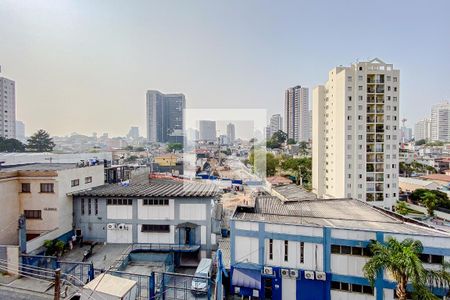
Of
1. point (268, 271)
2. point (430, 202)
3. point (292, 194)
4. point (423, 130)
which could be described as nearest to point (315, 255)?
point (268, 271)

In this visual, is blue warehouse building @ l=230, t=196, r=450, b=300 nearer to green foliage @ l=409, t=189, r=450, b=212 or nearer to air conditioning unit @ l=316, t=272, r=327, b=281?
air conditioning unit @ l=316, t=272, r=327, b=281

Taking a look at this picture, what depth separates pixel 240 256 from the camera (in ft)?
33.2

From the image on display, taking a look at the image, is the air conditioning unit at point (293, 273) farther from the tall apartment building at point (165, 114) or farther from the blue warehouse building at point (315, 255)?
the tall apartment building at point (165, 114)

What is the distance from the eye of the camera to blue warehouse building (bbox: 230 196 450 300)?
8633mm

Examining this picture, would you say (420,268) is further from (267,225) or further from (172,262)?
(172,262)

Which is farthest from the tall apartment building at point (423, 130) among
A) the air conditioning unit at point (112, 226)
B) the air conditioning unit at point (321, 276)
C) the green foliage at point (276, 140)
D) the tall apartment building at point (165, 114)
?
the air conditioning unit at point (112, 226)

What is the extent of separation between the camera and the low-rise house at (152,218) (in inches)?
486

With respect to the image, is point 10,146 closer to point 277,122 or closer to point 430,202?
point 430,202

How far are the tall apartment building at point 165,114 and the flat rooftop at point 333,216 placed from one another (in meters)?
52.5

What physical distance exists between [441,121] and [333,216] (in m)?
118

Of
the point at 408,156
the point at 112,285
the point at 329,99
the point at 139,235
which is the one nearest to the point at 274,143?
the point at 408,156

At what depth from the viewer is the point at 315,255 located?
30.6 ft

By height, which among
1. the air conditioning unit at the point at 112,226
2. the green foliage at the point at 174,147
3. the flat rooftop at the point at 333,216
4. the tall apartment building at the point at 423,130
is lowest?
the air conditioning unit at the point at 112,226

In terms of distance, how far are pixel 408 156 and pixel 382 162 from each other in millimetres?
40705
